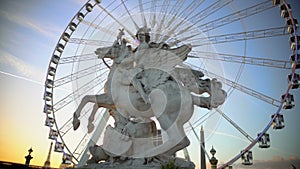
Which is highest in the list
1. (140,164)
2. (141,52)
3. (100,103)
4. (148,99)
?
(141,52)

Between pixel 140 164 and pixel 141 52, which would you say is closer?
pixel 140 164

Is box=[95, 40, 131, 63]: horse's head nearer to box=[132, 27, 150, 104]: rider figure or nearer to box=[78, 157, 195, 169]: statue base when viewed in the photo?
box=[132, 27, 150, 104]: rider figure

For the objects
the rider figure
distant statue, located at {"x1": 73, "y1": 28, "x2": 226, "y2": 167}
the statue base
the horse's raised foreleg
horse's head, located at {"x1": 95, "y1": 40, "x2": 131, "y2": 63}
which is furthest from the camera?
horse's head, located at {"x1": 95, "y1": 40, "x2": 131, "y2": 63}

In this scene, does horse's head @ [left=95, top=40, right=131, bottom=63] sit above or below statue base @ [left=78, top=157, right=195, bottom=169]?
above

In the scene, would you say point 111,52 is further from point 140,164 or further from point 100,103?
point 140,164

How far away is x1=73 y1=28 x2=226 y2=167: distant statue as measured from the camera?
6.02 m

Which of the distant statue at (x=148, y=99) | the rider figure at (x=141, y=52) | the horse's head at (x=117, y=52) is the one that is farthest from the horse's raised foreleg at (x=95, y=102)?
the horse's head at (x=117, y=52)

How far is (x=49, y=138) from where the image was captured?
10.0 meters

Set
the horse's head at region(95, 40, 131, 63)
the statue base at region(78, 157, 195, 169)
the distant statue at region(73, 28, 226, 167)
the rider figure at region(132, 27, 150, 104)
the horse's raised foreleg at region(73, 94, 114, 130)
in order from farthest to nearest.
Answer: the horse's head at region(95, 40, 131, 63), the horse's raised foreleg at region(73, 94, 114, 130), the rider figure at region(132, 27, 150, 104), the distant statue at region(73, 28, 226, 167), the statue base at region(78, 157, 195, 169)

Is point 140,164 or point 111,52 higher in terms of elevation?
point 111,52

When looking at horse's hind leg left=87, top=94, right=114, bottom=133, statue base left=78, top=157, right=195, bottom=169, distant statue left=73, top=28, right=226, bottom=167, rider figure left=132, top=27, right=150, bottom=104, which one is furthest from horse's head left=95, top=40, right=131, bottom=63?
statue base left=78, top=157, right=195, bottom=169

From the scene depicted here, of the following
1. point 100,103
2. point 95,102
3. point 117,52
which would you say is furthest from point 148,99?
point 117,52

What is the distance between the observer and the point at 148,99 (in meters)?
6.18

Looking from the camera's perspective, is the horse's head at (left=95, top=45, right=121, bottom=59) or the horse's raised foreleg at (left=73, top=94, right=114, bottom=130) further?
the horse's head at (left=95, top=45, right=121, bottom=59)
